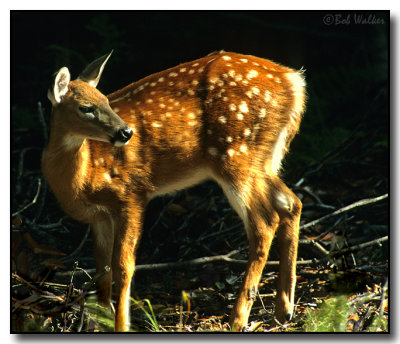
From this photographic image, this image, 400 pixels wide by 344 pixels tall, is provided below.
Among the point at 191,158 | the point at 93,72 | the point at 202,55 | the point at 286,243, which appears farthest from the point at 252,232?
the point at 93,72

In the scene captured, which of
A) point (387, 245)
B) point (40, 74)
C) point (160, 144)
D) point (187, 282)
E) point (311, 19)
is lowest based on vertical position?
point (187, 282)

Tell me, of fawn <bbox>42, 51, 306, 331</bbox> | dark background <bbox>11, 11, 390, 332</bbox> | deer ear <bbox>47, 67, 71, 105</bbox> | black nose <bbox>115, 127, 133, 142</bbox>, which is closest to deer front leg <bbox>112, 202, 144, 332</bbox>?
fawn <bbox>42, 51, 306, 331</bbox>

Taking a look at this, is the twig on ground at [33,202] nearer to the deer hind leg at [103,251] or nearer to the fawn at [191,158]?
the fawn at [191,158]

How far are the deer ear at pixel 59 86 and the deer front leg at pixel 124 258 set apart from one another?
0.60 m

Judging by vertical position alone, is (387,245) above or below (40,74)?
below

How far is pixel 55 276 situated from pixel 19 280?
20 centimetres

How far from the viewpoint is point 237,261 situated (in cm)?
401

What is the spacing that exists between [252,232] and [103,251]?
71cm

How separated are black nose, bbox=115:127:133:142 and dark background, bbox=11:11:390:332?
1.36 feet

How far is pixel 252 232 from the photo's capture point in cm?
379

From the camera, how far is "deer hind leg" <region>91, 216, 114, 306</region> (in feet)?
12.5

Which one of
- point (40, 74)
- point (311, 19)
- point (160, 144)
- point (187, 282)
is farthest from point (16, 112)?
point (311, 19)

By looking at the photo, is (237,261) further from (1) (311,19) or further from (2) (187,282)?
(1) (311,19)

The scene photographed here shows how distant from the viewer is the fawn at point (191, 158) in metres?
3.71
